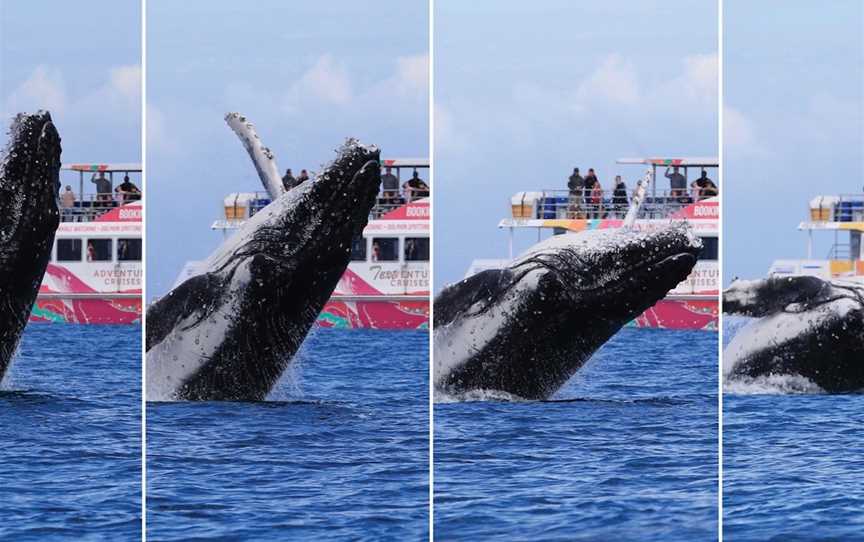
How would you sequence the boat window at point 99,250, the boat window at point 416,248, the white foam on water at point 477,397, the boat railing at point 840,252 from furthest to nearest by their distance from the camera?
1. the boat railing at point 840,252
2. the boat window at point 99,250
3. the boat window at point 416,248
4. the white foam on water at point 477,397

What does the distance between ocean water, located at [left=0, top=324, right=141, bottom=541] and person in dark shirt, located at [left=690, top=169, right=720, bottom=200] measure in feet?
11.8

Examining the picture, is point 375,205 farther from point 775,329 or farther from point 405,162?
point 775,329

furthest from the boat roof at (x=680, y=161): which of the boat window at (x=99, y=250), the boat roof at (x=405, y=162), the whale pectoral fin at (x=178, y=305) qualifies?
the boat window at (x=99, y=250)

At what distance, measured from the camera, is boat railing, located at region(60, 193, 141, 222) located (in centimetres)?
991

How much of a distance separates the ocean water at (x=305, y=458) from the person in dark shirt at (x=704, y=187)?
1900mm

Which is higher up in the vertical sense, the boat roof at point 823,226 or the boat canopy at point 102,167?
the boat canopy at point 102,167

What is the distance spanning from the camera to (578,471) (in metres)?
8.72

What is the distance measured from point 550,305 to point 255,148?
80.5 inches

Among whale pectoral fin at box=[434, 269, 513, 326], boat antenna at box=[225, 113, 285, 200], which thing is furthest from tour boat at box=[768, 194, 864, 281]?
boat antenna at box=[225, 113, 285, 200]

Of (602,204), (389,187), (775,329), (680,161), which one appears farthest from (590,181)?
(775,329)

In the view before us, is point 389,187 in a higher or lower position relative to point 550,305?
higher

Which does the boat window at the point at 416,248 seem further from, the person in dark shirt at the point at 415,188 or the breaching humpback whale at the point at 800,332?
the breaching humpback whale at the point at 800,332

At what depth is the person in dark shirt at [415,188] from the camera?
8.96 m

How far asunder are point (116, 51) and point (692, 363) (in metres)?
4.12
